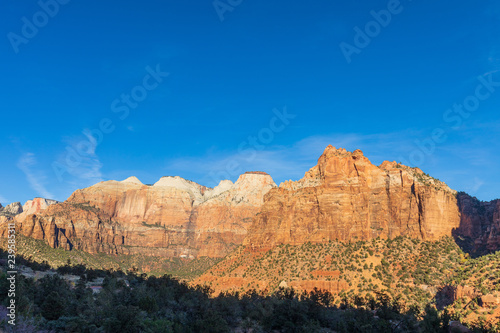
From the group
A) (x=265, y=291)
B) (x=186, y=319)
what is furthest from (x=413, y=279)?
(x=186, y=319)

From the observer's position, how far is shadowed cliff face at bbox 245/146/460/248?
9144 cm

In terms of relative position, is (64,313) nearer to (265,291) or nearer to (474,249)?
(265,291)

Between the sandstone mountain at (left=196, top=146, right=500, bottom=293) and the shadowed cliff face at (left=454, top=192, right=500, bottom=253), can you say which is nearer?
the shadowed cliff face at (left=454, top=192, right=500, bottom=253)

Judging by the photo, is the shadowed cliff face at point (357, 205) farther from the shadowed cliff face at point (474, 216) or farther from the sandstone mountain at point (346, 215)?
the shadowed cliff face at point (474, 216)

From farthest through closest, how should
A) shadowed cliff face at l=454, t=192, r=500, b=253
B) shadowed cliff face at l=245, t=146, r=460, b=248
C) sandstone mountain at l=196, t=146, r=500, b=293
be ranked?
1. shadowed cliff face at l=245, t=146, r=460, b=248
2. sandstone mountain at l=196, t=146, r=500, b=293
3. shadowed cliff face at l=454, t=192, r=500, b=253

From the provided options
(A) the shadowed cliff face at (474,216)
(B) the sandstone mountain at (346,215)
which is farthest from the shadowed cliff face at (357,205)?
(A) the shadowed cliff face at (474,216)

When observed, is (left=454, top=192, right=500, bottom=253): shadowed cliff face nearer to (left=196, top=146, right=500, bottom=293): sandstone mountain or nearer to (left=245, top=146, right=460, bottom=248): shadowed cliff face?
(left=196, top=146, right=500, bottom=293): sandstone mountain

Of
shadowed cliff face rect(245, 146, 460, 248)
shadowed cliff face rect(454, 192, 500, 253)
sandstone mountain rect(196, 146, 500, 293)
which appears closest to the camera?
shadowed cliff face rect(454, 192, 500, 253)

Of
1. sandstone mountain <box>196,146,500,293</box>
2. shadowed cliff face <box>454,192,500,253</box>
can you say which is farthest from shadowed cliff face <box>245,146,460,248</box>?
shadowed cliff face <box>454,192,500,253</box>

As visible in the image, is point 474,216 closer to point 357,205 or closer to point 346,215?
point 357,205

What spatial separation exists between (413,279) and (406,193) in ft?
80.6

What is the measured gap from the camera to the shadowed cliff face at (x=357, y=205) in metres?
91.4

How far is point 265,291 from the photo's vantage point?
305 ft

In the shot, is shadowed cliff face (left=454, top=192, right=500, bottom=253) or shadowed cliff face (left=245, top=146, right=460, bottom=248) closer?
shadowed cliff face (left=454, top=192, right=500, bottom=253)
